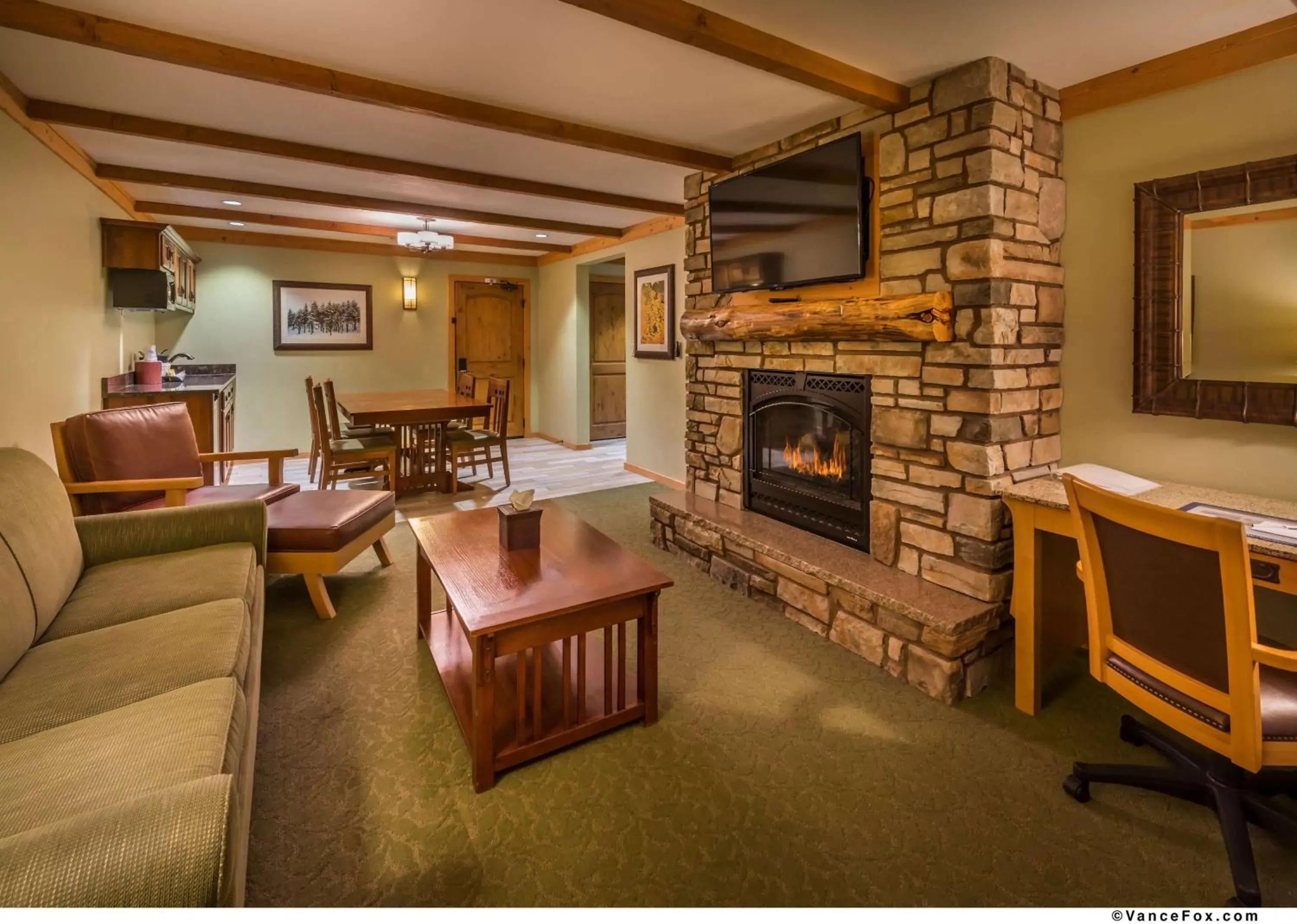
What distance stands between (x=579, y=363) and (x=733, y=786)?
6.21 metres

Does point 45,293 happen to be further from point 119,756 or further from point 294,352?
point 294,352

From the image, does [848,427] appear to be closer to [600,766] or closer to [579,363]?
[600,766]

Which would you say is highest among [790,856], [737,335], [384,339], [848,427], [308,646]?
[384,339]

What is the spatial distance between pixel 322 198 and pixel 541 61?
9.45 ft

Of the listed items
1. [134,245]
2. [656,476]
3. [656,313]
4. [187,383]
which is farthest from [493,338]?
[134,245]

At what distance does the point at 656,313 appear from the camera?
19.4 feet

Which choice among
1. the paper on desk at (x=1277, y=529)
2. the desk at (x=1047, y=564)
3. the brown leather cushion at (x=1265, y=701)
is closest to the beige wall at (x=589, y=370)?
the desk at (x=1047, y=564)

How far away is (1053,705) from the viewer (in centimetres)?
230

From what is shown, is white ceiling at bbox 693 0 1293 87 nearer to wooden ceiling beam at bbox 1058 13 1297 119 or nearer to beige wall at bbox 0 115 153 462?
wooden ceiling beam at bbox 1058 13 1297 119

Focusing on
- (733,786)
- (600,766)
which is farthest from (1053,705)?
(600,766)

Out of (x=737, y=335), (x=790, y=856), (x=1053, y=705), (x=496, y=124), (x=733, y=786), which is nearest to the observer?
(x=790, y=856)

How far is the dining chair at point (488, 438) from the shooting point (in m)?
5.63

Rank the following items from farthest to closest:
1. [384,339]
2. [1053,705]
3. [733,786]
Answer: [384,339], [1053,705], [733,786]

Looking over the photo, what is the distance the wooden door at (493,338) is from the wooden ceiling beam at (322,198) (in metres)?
2.29
